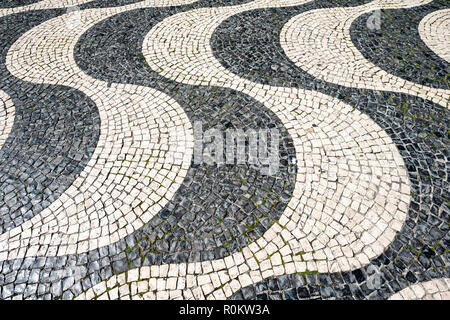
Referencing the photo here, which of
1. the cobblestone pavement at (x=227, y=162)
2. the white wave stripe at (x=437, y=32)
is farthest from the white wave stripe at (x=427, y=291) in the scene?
the white wave stripe at (x=437, y=32)

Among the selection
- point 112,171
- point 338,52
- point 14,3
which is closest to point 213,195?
point 112,171

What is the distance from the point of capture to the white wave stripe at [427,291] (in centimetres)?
365

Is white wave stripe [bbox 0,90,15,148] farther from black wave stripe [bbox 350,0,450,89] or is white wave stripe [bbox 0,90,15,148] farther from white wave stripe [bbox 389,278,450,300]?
black wave stripe [bbox 350,0,450,89]

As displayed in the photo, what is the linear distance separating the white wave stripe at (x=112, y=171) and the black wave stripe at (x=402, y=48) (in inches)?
181

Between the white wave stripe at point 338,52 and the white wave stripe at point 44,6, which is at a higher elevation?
the white wave stripe at point 44,6

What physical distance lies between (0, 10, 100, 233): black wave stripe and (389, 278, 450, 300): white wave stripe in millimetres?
4849

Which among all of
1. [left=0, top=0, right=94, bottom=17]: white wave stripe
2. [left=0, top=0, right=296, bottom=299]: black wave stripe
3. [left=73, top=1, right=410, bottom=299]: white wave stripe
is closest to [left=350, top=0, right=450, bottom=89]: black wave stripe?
[left=73, top=1, right=410, bottom=299]: white wave stripe

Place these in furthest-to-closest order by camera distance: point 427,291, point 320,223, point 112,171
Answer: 1. point 112,171
2. point 320,223
3. point 427,291

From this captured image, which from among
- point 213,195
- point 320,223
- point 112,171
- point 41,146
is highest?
point 41,146

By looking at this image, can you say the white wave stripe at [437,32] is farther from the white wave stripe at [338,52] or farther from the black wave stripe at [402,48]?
the white wave stripe at [338,52]

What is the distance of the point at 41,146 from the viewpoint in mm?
5449

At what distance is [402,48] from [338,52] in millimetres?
1464

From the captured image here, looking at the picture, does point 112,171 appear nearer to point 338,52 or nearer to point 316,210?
point 316,210
